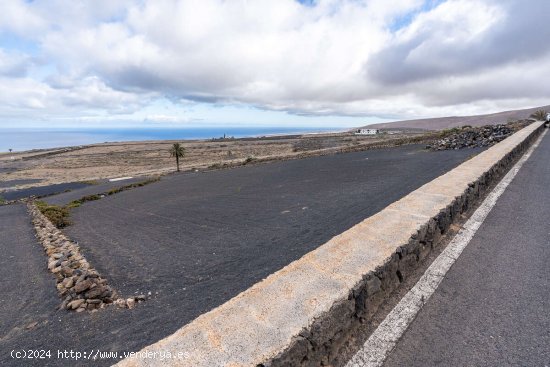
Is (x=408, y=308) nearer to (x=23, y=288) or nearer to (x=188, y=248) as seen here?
(x=188, y=248)

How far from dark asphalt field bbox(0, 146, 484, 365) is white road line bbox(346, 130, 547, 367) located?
6.67 ft

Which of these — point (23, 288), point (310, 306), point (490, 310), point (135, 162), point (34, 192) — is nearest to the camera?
point (310, 306)

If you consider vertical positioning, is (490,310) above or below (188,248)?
above

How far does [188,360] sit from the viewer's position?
2094mm

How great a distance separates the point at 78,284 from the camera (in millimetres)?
4727

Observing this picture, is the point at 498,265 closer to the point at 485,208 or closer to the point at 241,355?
the point at 485,208

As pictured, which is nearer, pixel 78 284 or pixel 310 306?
pixel 310 306

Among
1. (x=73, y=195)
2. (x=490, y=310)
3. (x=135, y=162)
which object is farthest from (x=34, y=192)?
(x=490, y=310)

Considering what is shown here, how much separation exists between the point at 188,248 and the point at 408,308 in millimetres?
4641

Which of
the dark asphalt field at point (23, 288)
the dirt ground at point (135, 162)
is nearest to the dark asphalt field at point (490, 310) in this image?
the dark asphalt field at point (23, 288)

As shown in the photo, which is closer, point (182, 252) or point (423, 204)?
point (423, 204)

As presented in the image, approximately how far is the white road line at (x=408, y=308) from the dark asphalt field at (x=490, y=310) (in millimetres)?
64

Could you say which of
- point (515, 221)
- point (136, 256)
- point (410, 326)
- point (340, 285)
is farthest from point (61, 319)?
point (515, 221)

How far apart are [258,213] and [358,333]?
6.34m
